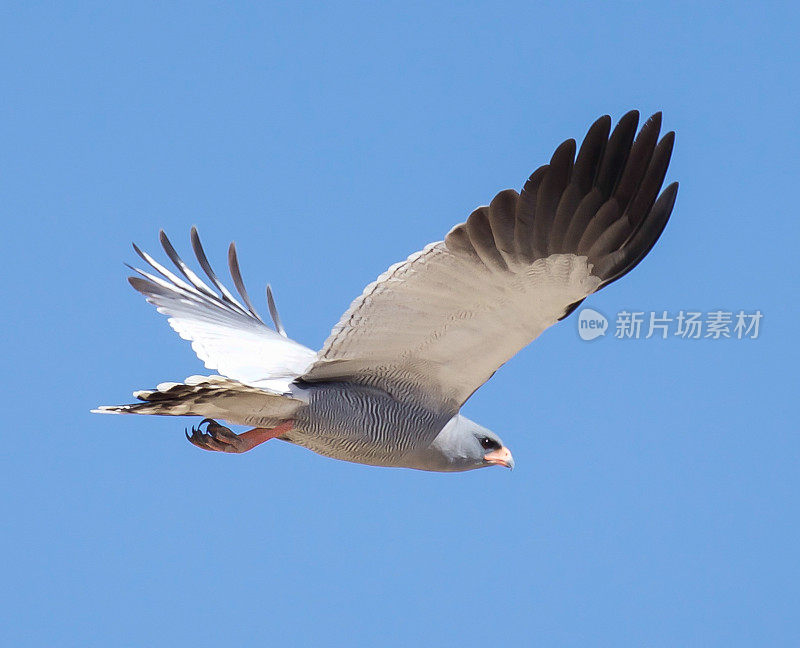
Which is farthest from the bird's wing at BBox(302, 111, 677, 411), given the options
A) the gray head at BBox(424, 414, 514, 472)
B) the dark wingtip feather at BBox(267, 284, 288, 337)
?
the dark wingtip feather at BBox(267, 284, 288, 337)

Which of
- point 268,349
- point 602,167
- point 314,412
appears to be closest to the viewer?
point 602,167

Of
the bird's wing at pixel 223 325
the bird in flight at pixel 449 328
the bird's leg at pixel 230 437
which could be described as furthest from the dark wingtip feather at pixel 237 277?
the bird's leg at pixel 230 437

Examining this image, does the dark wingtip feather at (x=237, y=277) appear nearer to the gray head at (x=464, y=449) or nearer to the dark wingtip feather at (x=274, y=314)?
the dark wingtip feather at (x=274, y=314)

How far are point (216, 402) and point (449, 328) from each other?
1.77 meters

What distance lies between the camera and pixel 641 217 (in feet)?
25.4

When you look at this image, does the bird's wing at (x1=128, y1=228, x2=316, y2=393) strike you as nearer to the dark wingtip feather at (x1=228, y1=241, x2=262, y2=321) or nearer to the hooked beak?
the dark wingtip feather at (x1=228, y1=241, x2=262, y2=321)

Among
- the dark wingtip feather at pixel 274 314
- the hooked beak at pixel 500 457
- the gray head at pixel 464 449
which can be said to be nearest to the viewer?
the gray head at pixel 464 449

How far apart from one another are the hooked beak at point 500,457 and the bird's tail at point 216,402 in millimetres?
1759

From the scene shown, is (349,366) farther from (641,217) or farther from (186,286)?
(186,286)

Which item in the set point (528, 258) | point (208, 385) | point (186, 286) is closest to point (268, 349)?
point (186, 286)

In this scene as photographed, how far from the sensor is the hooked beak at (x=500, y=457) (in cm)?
974

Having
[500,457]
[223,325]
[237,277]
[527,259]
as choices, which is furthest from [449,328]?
[237,277]

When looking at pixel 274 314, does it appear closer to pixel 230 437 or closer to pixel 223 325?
pixel 223 325

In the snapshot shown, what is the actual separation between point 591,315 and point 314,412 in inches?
143
